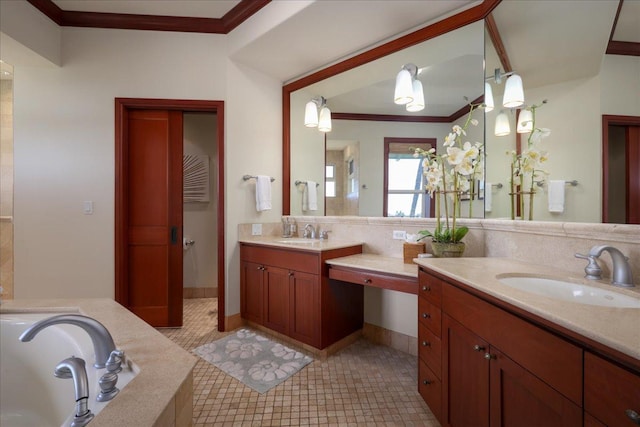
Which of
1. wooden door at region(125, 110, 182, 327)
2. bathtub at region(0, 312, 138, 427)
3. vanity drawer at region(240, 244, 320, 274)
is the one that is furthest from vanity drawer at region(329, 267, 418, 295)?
wooden door at region(125, 110, 182, 327)

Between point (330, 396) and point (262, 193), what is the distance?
180cm

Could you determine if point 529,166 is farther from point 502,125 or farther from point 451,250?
point 451,250

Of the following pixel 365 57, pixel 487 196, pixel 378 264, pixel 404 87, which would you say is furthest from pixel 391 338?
pixel 365 57

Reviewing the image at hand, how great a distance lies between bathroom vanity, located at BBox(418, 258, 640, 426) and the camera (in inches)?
24.3

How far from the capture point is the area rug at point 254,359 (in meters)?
1.90

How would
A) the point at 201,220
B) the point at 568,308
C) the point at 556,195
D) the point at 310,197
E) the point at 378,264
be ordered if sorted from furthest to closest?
the point at 201,220, the point at 310,197, the point at 378,264, the point at 556,195, the point at 568,308

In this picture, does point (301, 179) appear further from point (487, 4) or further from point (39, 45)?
point (39, 45)

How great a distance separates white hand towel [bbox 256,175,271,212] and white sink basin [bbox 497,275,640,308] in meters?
2.10

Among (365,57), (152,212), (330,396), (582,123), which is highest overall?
(365,57)

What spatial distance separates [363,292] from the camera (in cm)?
247

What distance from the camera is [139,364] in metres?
0.94

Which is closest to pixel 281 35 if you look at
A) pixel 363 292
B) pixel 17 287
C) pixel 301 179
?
pixel 301 179

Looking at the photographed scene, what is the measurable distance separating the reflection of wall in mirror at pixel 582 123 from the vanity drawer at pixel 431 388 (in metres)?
0.98

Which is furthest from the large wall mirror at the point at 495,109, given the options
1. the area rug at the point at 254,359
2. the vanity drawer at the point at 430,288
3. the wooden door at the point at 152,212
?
the area rug at the point at 254,359
